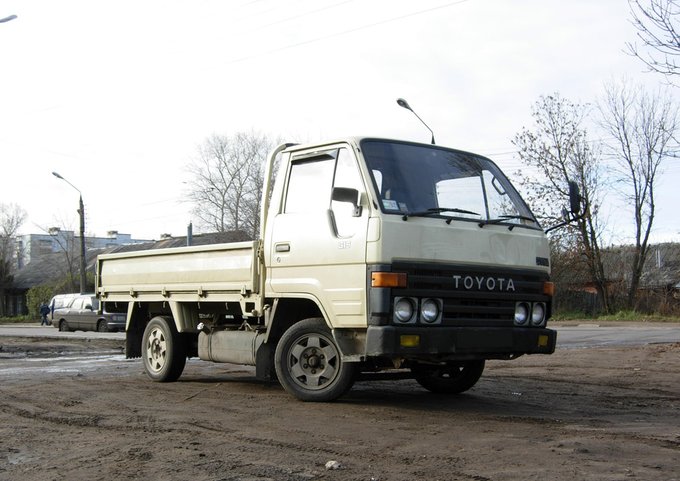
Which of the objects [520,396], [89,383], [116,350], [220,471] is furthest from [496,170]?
[116,350]

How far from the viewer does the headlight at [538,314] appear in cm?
767

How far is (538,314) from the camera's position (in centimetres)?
773

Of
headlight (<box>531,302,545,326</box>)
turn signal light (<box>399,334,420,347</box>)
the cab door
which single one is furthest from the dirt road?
the cab door

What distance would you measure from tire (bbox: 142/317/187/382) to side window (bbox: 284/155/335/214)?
9.65ft

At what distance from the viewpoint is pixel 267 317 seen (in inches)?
320

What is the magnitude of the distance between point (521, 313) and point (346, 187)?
7.08ft

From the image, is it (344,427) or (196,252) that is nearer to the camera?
(344,427)

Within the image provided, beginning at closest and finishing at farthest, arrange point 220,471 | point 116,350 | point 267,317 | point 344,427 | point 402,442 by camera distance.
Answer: point 220,471 < point 402,442 < point 344,427 < point 267,317 < point 116,350

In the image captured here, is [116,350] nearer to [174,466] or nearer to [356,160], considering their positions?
[356,160]

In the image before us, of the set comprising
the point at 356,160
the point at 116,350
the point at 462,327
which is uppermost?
the point at 356,160

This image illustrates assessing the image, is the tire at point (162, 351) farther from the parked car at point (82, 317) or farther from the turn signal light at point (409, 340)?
the parked car at point (82, 317)

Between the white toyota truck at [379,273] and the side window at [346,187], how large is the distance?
0.02 m

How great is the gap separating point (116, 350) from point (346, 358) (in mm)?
11640

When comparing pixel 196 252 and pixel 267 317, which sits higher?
pixel 196 252
